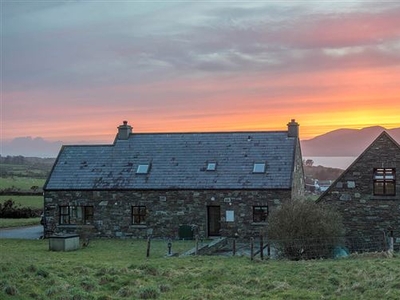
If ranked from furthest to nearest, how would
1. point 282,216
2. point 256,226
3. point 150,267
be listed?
1. point 256,226
2. point 282,216
3. point 150,267

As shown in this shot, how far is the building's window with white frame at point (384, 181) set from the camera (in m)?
30.6

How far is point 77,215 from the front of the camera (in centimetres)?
3728

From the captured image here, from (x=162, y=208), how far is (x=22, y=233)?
10726mm

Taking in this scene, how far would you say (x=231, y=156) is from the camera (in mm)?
37312

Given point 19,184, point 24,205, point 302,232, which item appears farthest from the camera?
point 19,184

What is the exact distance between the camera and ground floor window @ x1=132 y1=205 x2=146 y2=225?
36.2 m

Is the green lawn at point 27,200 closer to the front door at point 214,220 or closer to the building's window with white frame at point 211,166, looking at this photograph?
the building's window with white frame at point 211,166

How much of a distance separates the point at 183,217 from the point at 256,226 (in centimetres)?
451

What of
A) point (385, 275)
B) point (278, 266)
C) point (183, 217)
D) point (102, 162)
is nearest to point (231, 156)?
point (183, 217)

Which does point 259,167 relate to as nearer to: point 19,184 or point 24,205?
point 24,205

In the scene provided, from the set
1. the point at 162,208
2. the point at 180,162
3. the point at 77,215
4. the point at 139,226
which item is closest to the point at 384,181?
the point at 180,162

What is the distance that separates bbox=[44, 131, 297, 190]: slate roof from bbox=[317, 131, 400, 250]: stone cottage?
15.0ft

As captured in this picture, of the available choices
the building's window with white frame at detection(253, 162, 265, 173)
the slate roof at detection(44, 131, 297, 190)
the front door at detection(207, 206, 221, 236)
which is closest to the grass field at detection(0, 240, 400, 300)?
the front door at detection(207, 206, 221, 236)

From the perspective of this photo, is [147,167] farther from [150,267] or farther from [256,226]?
[150,267]
